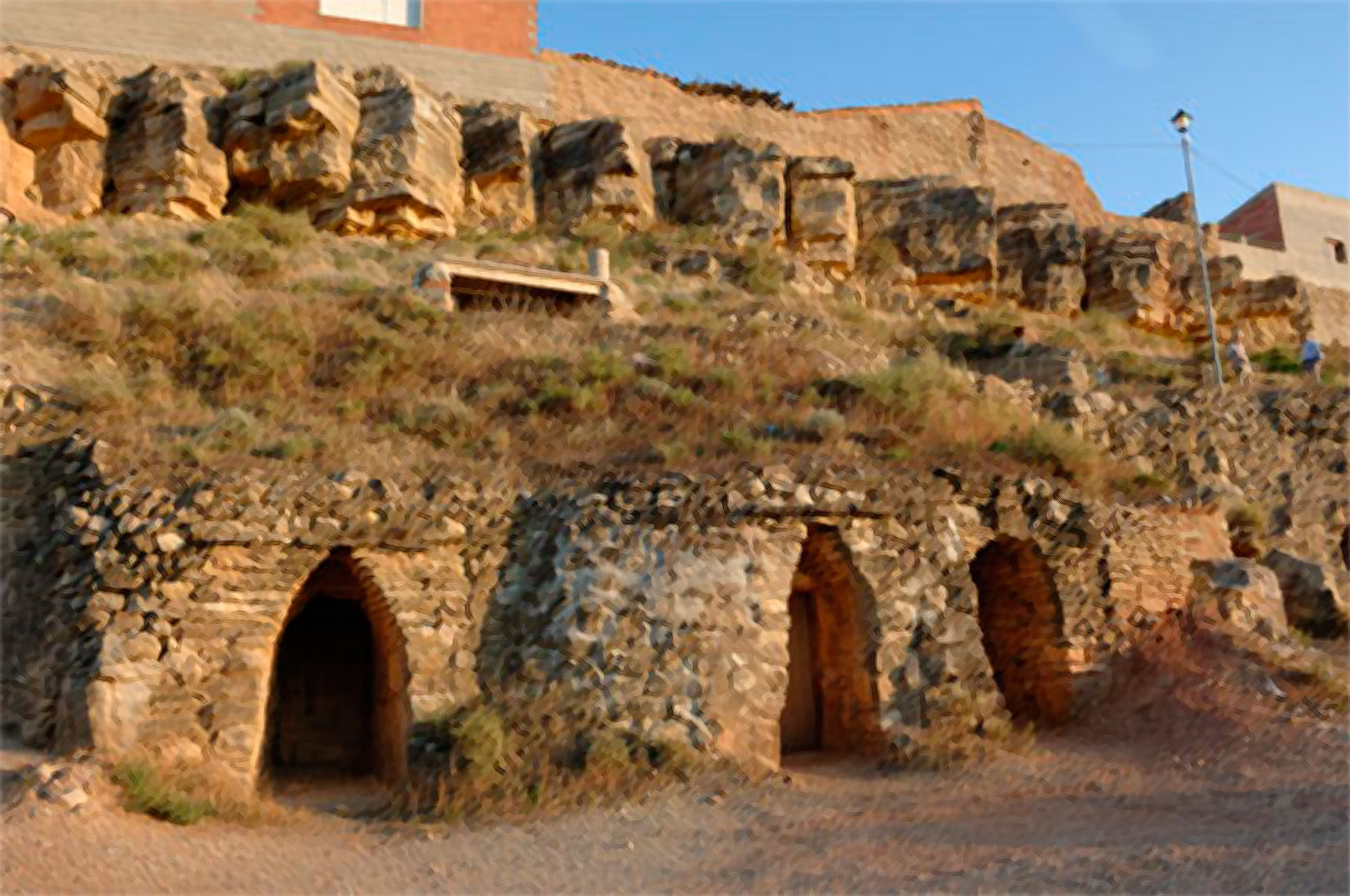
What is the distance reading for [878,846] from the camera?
798 cm

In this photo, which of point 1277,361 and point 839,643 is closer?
point 839,643

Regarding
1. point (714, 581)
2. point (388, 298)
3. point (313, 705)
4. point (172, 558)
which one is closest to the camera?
point (172, 558)

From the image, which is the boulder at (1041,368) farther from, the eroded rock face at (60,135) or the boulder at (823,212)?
the eroded rock face at (60,135)

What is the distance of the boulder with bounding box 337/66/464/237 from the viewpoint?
68.0ft

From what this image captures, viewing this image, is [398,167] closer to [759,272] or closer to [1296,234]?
[759,272]

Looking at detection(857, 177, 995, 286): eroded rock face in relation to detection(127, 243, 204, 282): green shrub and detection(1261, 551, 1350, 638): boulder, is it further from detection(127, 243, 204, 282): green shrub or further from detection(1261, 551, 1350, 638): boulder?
detection(127, 243, 204, 282): green shrub

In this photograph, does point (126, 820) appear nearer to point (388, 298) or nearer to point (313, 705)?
point (313, 705)

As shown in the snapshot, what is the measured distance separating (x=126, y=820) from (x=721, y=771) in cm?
483

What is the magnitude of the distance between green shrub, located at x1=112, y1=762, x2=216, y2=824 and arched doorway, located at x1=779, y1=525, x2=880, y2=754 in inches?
224

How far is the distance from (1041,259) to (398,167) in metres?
15.5

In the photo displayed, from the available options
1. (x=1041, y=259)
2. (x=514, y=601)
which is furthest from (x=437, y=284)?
(x=1041, y=259)

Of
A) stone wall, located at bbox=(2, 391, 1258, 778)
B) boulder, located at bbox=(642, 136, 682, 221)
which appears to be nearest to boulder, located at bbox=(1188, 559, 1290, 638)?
stone wall, located at bbox=(2, 391, 1258, 778)

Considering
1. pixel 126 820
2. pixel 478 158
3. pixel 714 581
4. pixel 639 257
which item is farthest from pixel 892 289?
pixel 126 820

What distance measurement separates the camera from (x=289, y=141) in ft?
68.0
